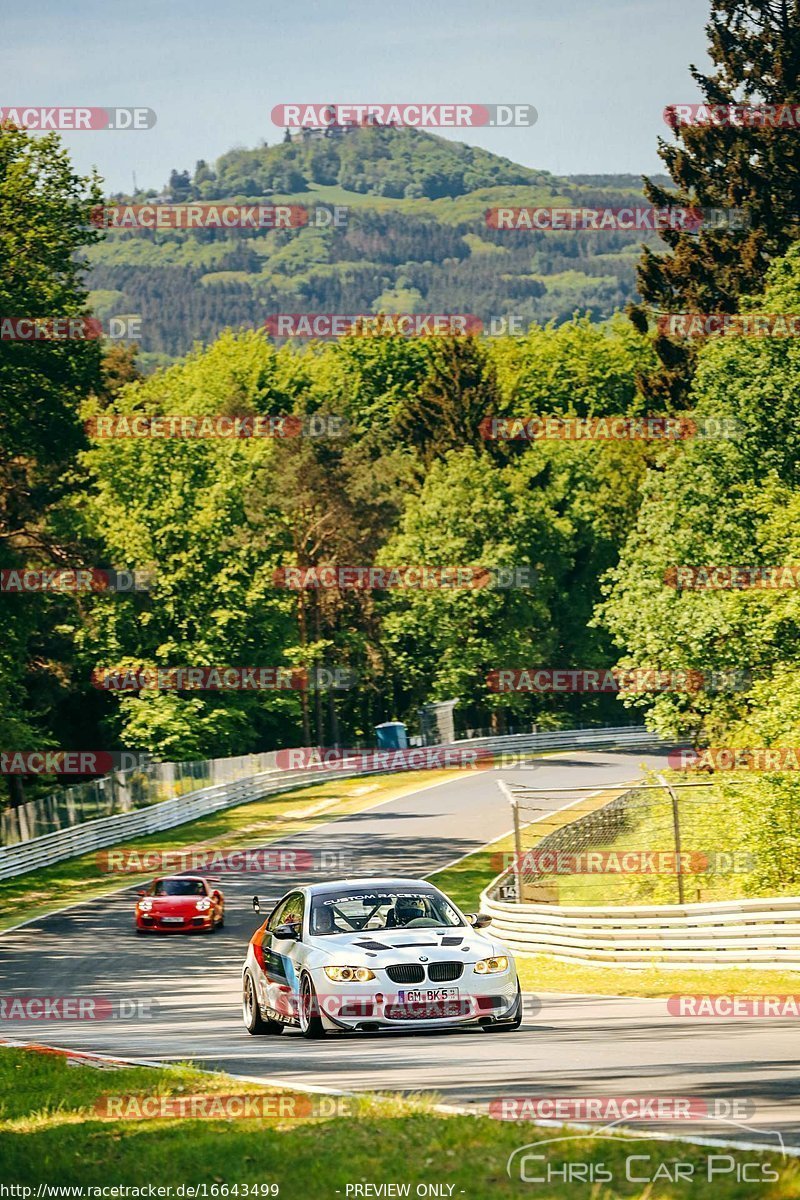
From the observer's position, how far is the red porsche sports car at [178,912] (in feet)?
115

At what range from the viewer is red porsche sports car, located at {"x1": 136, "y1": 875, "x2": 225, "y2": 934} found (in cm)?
3519

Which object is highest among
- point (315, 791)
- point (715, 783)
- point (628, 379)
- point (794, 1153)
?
point (628, 379)

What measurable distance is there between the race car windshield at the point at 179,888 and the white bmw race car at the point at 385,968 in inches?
808

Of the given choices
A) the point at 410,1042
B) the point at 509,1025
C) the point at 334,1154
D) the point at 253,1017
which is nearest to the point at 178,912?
the point at 253,1017

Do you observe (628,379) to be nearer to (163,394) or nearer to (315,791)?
(163,394)

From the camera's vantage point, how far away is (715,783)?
83.3 feet

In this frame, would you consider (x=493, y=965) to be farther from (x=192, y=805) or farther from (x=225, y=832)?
(x=192, y=805)

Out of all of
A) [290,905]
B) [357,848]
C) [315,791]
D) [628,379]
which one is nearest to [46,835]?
[357,848]

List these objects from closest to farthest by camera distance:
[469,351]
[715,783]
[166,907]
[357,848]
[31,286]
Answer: [715,783] < [166,907] < [31,286] < [357,848] < [469,351]

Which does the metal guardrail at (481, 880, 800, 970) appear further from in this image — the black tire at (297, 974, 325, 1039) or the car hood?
the black tire at (297, 974, 325, 1039)

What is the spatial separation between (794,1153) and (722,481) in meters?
40.0

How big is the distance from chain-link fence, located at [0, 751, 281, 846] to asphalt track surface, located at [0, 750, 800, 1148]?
8542 millimetres

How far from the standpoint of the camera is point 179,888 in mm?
35969

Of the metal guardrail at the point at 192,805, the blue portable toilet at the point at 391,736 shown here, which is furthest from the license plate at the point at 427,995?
the blue portable toilet at the point at 391,736
